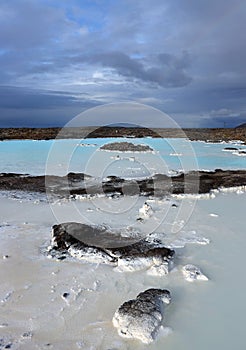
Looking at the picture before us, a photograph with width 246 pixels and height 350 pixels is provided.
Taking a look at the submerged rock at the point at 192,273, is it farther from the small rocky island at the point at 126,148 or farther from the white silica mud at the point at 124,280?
the small rocky island at the point at 126,148

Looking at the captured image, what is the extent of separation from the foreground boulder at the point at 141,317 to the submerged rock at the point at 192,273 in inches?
36.9

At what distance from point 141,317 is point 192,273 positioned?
1635mm

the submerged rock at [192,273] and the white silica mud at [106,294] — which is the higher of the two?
the submerged rock at [192,273]

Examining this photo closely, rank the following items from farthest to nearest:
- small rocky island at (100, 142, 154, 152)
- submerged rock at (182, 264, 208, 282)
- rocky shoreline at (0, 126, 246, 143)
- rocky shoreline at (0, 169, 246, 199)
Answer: rocky shoreline at (0, 126, 246, 143) < small rocky island at (100, 142, 154, 152) < rocky shoreline at (0, 169, 246, 199) < submerged rock at (182, 264, 208, 282)

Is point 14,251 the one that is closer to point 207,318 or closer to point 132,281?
point 132,281

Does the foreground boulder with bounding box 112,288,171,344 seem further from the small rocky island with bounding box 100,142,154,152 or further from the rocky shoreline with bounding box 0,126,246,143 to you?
the rocky shoreline with bounding box 0,126,246,143

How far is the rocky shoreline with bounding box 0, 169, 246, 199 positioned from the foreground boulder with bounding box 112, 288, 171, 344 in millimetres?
6706

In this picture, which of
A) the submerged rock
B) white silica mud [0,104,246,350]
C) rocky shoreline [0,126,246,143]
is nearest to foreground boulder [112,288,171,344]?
white silica mud [0,104,246,350]

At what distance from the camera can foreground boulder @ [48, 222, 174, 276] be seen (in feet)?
18.3

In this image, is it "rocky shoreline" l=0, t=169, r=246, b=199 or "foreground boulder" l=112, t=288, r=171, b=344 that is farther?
"rocky shoreline" l=0, t=169, r=246, b=199

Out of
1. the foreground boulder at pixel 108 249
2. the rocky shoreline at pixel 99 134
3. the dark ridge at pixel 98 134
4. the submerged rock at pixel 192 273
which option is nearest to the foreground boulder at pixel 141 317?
the submerged rock at pixel 192 273

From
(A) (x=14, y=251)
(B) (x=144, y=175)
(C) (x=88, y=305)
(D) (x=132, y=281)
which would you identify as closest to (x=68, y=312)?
(C) (x=88, y=305)

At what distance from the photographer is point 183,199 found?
10.7 meters

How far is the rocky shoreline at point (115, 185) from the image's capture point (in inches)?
462
